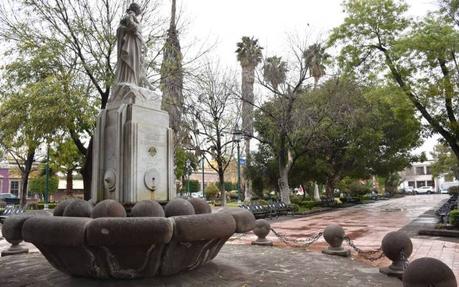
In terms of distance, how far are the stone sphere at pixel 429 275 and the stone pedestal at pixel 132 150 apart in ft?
16.1

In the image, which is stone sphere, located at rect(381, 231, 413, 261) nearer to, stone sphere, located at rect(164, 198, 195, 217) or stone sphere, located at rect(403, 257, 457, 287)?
stone sphere, located at rect(403, 257, 457, 287)

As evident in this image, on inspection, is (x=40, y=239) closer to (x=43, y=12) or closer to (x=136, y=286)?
(x=136, y=286)

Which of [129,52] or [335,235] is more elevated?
[129,52]

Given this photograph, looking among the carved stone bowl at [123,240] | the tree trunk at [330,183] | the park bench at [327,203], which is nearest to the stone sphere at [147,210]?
the carved stone bowl at [123,240]

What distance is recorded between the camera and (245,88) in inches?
1104

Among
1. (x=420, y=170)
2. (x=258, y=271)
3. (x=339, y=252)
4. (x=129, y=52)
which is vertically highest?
(x=129, y=52)

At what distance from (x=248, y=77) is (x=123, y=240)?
24.5 m

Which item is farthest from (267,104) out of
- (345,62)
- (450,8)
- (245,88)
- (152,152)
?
(152,152)

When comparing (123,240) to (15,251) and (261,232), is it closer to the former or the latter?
(15,251)

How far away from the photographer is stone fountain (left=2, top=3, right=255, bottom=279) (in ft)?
16.7

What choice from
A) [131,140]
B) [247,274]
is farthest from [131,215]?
[247,274]

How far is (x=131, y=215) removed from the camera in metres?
6.19

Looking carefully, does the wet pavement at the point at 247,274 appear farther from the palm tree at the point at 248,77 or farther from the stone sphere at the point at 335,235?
the palm tree at the point at 248,77

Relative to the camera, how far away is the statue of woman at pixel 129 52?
865 centimetres
